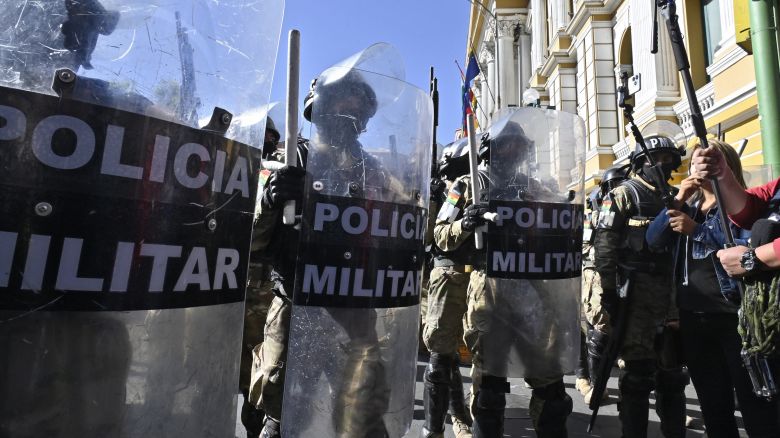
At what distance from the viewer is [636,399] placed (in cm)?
295

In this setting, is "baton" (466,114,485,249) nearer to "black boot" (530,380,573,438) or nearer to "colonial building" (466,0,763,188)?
"black boot" (530,380,573,438)

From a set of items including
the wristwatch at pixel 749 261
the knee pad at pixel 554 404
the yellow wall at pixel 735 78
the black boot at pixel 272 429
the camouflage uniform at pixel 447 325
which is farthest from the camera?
the yellow wall at pixel 735 78

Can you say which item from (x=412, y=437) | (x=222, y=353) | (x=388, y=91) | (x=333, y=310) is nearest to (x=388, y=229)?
(x=333, y=310)

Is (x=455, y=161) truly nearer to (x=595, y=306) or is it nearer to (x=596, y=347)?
(x=595, y=306)

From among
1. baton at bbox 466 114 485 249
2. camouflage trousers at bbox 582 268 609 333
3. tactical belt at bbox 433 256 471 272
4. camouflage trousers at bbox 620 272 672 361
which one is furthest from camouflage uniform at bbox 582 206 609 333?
baton at bbox 466 114 485 249

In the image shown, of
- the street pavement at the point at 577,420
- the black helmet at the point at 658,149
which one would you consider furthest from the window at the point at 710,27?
the street pavement at the point at 577,420

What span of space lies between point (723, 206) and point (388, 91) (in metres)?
1.68

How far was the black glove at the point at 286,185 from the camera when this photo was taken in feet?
5.30

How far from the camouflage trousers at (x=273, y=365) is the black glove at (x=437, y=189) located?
1.87 m

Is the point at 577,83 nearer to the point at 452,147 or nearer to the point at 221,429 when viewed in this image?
the point at 452,147

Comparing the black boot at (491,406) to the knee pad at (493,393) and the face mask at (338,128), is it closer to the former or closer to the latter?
the knee pad at (493,393)

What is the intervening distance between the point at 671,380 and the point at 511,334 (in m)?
1.35

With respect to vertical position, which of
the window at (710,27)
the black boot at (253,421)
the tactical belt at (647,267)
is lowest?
the black boot at (253,421)

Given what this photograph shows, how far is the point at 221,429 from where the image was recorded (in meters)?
1.05
